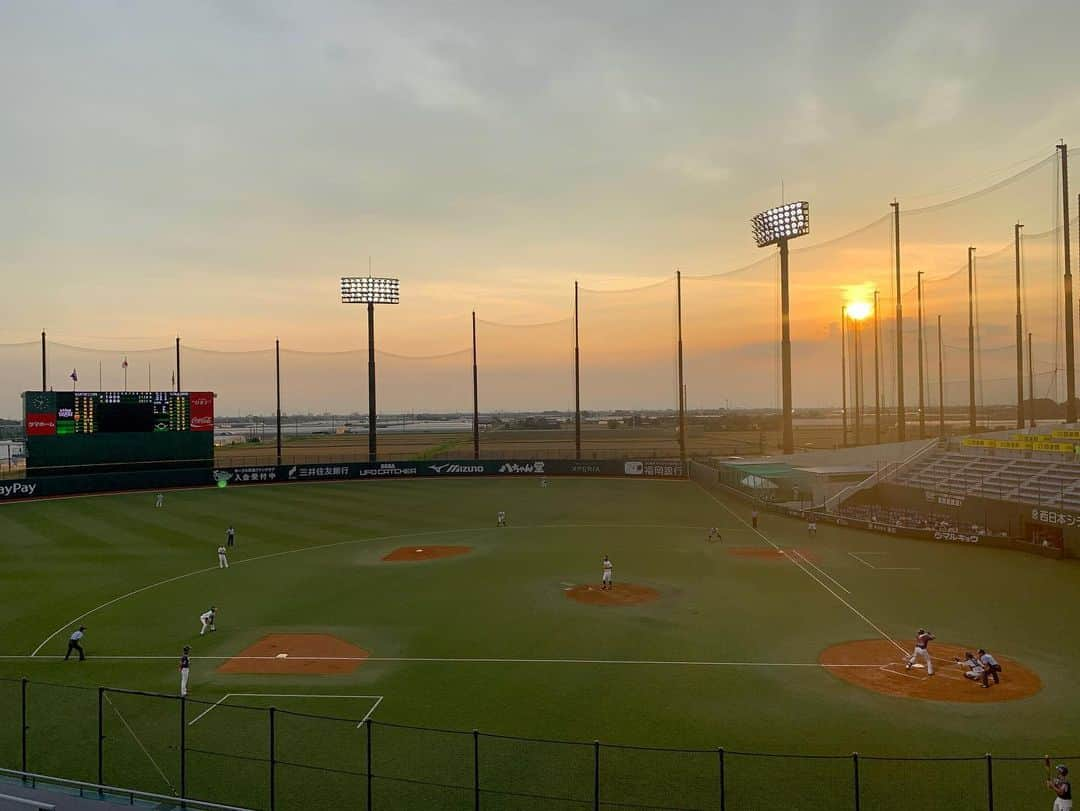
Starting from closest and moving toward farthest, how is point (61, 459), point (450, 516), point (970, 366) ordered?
point (450, 516) < point (61, 459) < point (970, 366)

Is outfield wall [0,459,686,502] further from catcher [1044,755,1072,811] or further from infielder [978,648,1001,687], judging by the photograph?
catcher [1044,755,1072,811]

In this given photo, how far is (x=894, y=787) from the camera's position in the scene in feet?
Answer: 42.1

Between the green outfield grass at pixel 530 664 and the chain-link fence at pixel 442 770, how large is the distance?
0.06m

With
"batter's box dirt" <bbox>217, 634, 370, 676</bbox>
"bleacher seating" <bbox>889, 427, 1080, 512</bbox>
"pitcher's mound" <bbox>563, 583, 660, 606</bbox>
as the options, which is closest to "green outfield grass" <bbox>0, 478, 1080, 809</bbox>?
"batter's box dirt" <bbox>217, 634, 370, 676</bbox>

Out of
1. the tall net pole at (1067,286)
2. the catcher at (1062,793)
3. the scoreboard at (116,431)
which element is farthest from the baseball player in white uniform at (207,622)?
the tall net pole at (1067,286)

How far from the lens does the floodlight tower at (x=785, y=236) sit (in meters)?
64.8

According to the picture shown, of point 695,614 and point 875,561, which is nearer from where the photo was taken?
point 695,614

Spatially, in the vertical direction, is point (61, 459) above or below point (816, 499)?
above

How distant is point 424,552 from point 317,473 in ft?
116

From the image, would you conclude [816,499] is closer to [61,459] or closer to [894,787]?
[894,787]

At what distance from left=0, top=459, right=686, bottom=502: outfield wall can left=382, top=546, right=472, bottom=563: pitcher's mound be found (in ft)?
104

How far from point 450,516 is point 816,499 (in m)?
28.0

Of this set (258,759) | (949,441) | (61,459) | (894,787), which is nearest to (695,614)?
(894,787)

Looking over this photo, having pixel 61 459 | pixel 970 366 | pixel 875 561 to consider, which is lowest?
pixel 875 561
